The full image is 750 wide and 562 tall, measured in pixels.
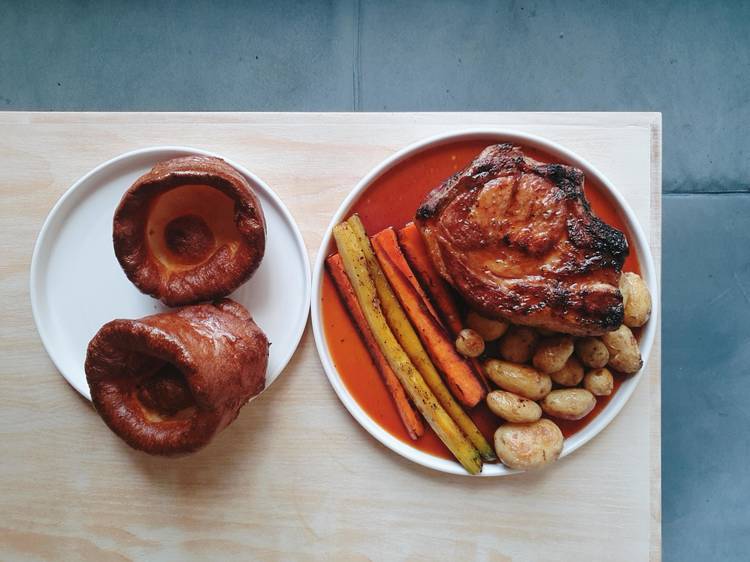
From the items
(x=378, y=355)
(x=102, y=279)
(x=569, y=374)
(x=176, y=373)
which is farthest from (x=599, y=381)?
(x=102, y=279)

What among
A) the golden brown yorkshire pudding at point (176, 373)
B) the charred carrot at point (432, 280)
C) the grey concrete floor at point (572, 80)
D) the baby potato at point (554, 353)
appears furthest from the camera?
the grey concrete floor at point (572, 80)

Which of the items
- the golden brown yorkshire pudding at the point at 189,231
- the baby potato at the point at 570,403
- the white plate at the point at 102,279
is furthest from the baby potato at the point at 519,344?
the golden brown yorkshire pudding at the point at 189,231

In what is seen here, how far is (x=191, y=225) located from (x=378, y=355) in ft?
2.04

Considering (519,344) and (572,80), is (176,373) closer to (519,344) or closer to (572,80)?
(519,344)

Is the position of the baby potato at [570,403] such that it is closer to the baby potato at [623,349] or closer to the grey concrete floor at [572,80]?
the baby potato at [623,349]

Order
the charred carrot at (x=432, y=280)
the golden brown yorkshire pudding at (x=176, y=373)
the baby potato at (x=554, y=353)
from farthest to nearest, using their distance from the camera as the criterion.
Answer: the charred carrot at (x=432, y=280) → the baby potato at (x=554, y=353) → the golden brown yorkshire pudding at (x=176, y=373)

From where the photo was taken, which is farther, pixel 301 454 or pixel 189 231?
pixel 301 454

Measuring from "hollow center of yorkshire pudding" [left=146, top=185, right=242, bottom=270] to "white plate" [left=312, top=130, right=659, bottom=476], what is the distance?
276 mm

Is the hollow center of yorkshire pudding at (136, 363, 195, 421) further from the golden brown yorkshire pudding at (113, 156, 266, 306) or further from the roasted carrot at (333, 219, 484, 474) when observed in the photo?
the roasted carrot at (333, 219, 484, 474)

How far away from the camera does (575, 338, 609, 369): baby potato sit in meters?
1.56

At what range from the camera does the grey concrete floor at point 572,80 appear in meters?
2.18

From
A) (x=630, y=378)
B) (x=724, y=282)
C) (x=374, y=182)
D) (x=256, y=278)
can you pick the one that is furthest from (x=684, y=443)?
(x=256, y=278)

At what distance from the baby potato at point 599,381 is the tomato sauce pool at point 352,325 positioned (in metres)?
0.07

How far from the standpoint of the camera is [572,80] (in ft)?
7.18
